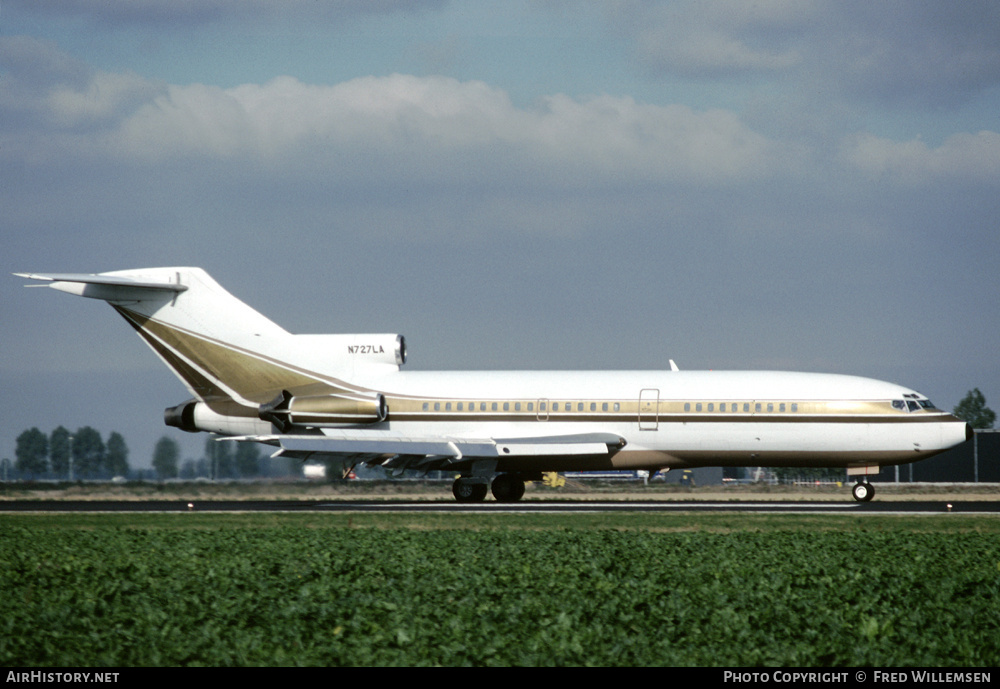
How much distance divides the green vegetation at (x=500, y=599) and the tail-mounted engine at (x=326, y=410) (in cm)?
1537

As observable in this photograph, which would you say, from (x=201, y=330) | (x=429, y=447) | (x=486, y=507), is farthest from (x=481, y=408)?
(x=201, y=330)

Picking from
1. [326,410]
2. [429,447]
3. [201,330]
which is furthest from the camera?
[201,330]

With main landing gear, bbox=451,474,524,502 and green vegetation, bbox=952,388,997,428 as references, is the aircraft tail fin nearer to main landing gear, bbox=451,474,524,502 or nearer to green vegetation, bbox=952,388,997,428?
main landing gear, bbox=451,474,524,502

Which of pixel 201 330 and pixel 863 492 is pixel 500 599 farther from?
pixel 201 330

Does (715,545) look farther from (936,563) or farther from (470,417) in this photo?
(470,417)

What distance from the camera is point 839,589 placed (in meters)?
15.0

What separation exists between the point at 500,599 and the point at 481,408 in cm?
2354

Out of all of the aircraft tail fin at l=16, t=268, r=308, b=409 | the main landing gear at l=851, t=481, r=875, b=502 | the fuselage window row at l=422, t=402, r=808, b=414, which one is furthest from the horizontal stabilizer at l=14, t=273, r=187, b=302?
the main landing gear at l=851, t=481, r=875, b=502

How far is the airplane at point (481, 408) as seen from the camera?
35.6m

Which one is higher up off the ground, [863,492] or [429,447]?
[429,447]

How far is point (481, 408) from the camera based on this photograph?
37.8m

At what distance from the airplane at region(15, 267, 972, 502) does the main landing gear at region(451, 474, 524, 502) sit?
5 cm

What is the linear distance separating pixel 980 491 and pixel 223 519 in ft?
153

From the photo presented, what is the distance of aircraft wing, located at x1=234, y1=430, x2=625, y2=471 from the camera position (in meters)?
35.3
